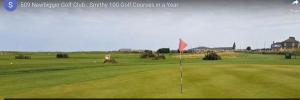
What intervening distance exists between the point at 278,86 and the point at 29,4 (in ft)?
54.4

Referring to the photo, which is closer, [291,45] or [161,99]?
[161,99]

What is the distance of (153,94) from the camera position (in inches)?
653

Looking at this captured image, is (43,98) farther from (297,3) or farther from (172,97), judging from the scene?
(297,3)

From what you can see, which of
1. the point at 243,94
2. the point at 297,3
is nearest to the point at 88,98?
the point at 243,94

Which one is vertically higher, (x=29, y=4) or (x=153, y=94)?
(x=29, y=4)

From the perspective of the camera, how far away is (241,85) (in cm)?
1994

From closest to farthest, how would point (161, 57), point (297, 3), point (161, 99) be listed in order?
point (161, 99)
point (297, 3)
point (161, 57)

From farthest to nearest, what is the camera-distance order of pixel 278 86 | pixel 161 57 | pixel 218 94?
pixel 161 57 → pixel 278 86 → pixel 218 94

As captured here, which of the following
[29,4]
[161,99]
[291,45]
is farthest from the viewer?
[291,45]

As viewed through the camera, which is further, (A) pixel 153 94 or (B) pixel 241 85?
(B) pixel 241 85

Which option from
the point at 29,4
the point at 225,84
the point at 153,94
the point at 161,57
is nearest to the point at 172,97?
the point at 153,94

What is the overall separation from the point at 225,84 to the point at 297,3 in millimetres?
11821

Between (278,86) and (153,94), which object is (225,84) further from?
(153,94)

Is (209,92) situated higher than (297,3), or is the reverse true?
(297,3)
